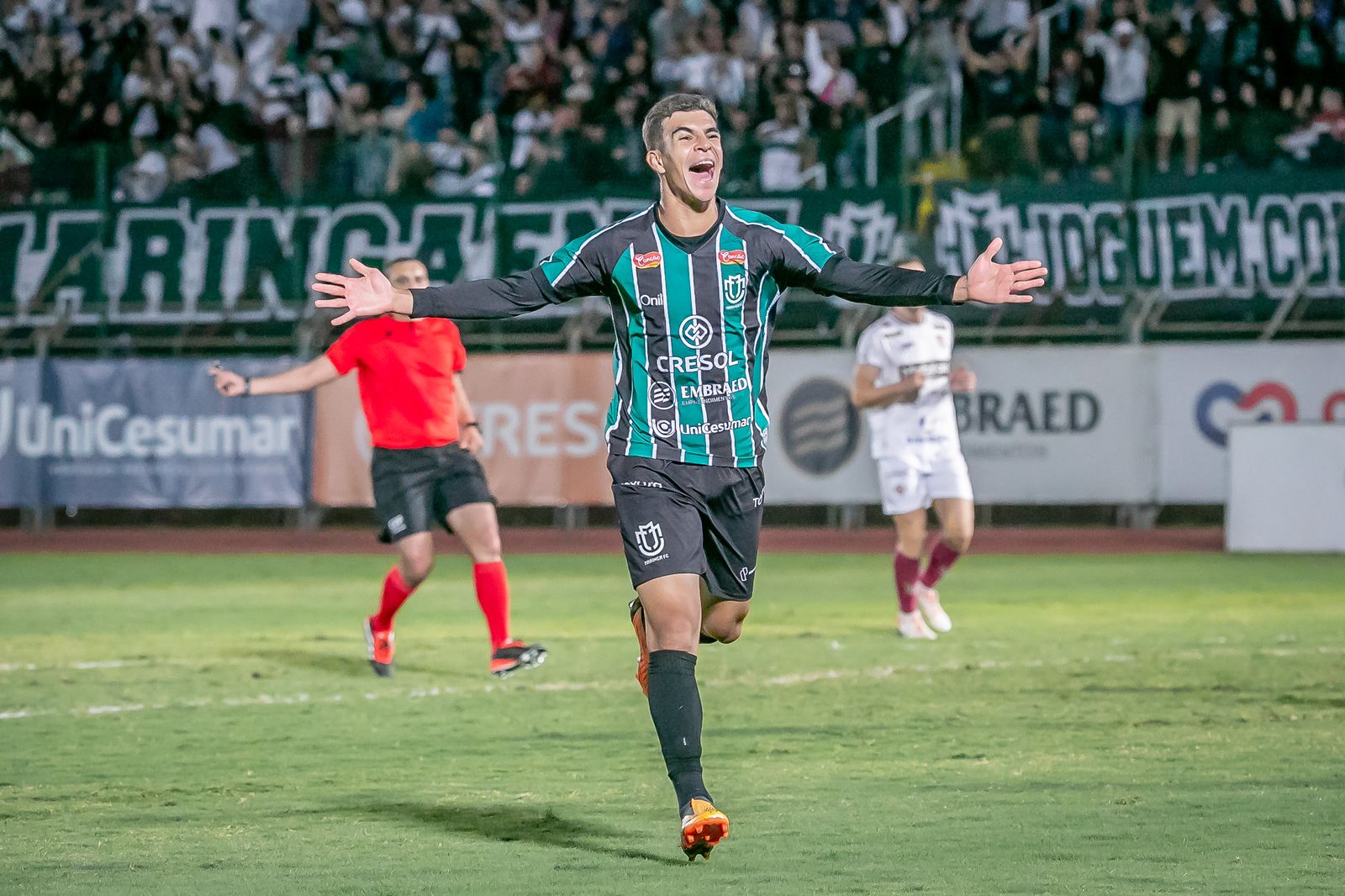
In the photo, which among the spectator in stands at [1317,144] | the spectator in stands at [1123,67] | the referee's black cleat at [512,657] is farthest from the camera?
the spectator in stands at [1123,67]

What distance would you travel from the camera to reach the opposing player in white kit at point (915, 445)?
11758mm

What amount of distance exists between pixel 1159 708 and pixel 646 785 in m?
2.79

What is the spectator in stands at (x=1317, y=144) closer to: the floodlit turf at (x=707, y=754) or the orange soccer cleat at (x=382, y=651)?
the floodlit turf at (x=707, y=754)

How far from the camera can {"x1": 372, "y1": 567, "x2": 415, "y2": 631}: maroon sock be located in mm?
10133

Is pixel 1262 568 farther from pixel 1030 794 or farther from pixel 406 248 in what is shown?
pixel 1030 794

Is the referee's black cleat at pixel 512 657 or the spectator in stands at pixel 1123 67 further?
the spectator in stands at pixel 1123 67

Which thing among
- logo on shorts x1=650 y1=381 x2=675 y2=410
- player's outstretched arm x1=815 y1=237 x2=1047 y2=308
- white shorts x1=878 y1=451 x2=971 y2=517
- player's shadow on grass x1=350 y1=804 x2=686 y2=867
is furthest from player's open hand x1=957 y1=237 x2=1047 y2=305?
white shorts x1=878 y1=451 x2=971 y2=517

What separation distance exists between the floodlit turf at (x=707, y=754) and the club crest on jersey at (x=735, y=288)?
1.62 meters

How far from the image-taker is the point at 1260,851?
5.50 meters

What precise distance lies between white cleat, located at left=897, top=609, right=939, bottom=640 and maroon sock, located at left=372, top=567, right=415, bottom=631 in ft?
10.5

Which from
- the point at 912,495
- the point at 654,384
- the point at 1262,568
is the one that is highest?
the point at 654,384

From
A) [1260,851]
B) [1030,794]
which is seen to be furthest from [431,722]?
[1260,851]

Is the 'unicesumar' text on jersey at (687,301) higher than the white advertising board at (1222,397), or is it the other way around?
the 'unicesumar' text on jersey at (687,301)

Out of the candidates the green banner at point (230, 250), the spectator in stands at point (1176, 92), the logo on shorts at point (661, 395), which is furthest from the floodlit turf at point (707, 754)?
the green banner at point (230, 250)
